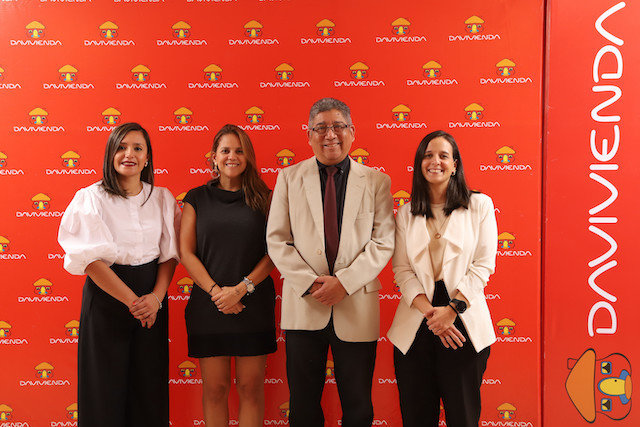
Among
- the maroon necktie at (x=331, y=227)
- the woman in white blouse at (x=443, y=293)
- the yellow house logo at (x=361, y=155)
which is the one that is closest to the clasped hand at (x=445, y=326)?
the woman in white blouse at (x=443, y=293)

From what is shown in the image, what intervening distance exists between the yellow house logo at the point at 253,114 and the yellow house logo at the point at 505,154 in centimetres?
161

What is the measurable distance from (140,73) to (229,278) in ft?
5.32

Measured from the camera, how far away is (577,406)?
2941 mm

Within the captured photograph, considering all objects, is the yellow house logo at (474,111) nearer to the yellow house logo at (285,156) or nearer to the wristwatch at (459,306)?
the yellow house logo at (285,156)

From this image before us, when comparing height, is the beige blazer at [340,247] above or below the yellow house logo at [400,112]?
below

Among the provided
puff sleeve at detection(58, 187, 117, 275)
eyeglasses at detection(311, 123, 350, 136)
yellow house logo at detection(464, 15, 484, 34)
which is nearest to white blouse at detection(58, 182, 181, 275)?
puff sleeve at detection(58, 187, 117, 275)

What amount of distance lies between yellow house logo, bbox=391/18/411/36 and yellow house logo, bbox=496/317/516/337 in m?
2.04

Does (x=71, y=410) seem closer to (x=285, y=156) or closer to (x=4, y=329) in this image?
(x=4, y=329)

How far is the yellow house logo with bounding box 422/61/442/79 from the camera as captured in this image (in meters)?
3.03

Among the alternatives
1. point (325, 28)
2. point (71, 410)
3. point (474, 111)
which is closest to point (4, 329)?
point (71, 410)

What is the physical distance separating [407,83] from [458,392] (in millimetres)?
1949

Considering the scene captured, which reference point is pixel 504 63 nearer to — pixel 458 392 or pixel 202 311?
pixel 458 392

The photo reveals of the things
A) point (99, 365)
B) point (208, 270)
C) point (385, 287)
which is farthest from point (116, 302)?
point (385, 287)

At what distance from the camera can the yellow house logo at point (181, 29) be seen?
3.07 meters
